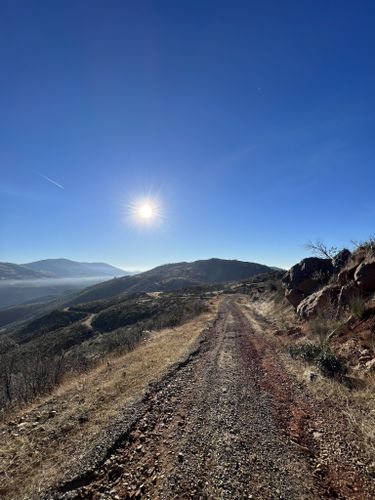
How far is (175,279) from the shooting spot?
147875 millimetres

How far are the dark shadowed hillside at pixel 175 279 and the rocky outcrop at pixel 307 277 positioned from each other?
111414mm

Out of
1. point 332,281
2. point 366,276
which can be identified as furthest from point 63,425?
point 332,281

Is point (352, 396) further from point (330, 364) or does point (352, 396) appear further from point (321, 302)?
point (321, 302)

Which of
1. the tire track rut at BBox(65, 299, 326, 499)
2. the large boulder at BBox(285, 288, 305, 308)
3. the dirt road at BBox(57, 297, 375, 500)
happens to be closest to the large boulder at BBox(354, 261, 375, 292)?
the dirt road at BBox(57, 297, 375, 500)

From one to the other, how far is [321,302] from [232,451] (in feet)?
46.8

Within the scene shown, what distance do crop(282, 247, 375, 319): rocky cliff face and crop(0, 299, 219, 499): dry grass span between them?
10750 mm

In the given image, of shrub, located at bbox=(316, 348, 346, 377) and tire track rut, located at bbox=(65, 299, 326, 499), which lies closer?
tire track rut, located at bbox=(65, 299, 326, 499)

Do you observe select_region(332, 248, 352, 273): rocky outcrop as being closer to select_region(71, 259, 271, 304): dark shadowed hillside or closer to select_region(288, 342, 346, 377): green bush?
select_region(288, 342, 346, 377): green bush

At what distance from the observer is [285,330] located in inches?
757

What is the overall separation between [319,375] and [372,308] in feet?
15.4

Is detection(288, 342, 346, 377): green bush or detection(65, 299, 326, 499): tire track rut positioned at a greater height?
detection(288, 342, 346, 377): green bush

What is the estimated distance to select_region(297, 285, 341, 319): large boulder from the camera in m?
16.7

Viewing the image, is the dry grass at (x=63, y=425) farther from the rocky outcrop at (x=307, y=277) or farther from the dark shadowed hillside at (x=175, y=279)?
the dark shadowed hillside at (x=175, y=279)

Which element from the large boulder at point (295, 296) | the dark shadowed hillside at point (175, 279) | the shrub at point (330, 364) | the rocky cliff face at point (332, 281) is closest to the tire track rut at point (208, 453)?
the shrub at point (330, 364)
